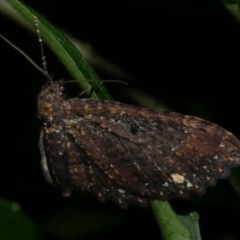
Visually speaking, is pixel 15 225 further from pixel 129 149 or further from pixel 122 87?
pixel 122 87

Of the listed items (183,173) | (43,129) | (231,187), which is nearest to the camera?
(183,173)

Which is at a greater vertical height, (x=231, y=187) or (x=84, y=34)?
(x=84, y=34)

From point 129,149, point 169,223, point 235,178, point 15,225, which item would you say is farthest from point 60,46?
point 235,178

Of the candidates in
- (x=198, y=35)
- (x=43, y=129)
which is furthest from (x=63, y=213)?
(x=198, y=35)

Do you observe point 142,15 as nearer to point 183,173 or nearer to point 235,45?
point 235,45

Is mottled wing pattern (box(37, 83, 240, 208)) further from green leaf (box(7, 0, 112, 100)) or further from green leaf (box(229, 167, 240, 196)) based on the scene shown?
green leaf (box(229, 167, 240, 196))

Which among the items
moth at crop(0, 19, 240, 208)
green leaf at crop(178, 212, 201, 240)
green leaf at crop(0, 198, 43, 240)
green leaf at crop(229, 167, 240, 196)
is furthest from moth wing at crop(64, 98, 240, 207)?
green leaf at crop(229, 167, 240, 196)
